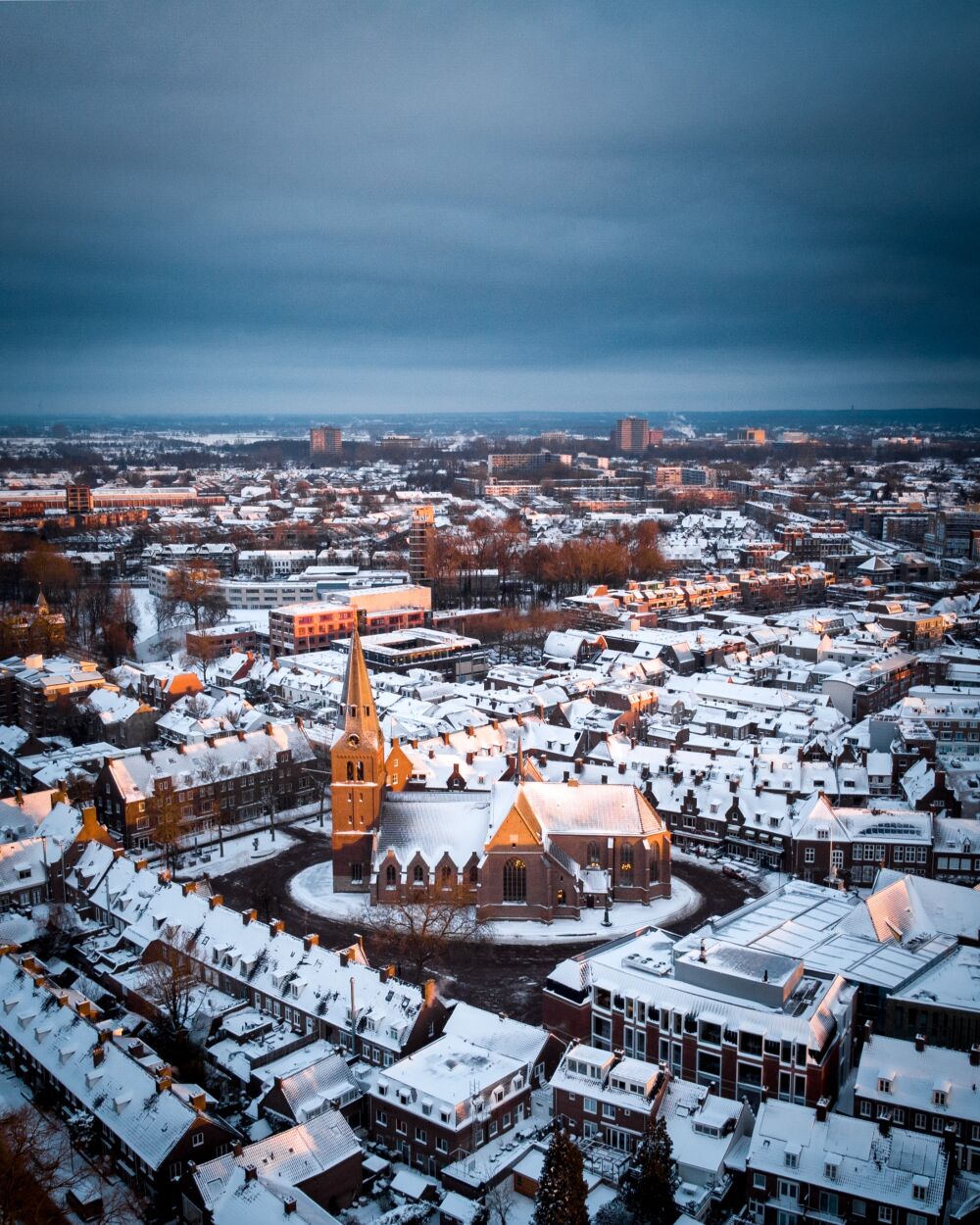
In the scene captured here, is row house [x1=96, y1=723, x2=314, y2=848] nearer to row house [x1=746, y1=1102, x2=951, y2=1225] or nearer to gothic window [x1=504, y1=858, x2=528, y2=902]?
gothic window [x1=504, y1=858, x2=528, y2=902]

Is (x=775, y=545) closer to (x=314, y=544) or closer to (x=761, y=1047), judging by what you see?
(x=314, y=544)

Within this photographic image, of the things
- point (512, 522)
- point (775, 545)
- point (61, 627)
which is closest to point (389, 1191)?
point (61, 627)

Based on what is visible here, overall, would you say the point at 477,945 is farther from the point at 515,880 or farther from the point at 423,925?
the point at 423,925

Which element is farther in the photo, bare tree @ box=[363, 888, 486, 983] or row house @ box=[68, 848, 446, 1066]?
bare tree @ box=[363, 888, 486, 983]

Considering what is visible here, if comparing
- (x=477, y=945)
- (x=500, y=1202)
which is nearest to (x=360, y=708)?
(x=477, y=945)

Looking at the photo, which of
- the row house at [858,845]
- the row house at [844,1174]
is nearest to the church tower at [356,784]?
the row house at [858,845]

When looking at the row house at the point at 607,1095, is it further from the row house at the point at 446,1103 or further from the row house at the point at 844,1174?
the row house at the point at 844,1174

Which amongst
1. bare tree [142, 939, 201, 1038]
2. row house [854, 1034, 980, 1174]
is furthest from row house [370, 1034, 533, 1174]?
row house [854, 1034, 980, 1174]
